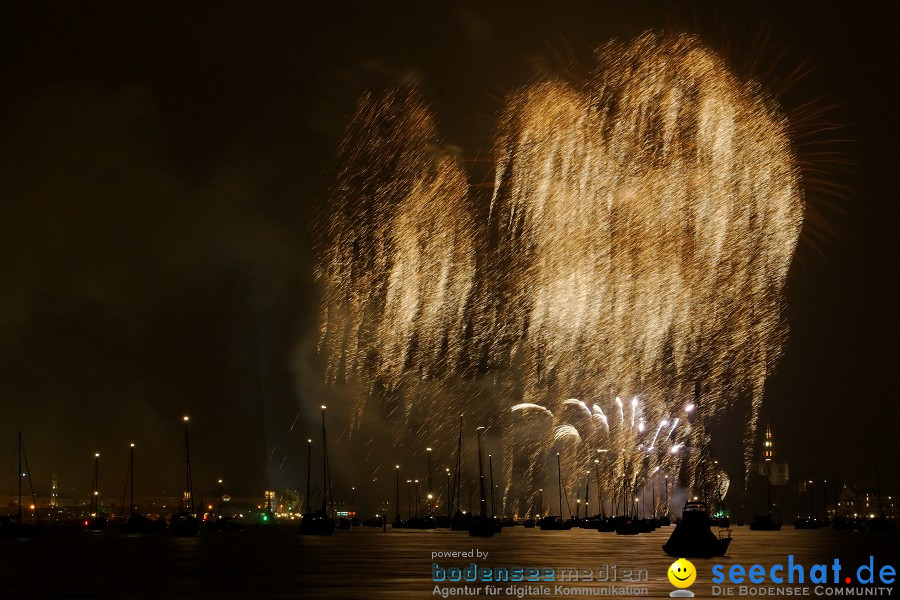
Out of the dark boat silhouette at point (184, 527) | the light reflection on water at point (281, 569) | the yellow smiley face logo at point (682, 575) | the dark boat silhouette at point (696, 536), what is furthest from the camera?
the dark boat silhouette at point (184, 527)

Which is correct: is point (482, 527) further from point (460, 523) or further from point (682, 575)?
point (682, 575)

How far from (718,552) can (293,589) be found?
89.7 feet

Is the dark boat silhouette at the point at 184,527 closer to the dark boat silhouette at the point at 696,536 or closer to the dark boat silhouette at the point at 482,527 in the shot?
the dark boat silhouette at the point at 482,527

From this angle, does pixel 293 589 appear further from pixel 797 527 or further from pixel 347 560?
pixel 797 527

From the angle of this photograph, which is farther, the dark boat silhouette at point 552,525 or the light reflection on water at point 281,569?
the dark boat silhouette at point 552,525

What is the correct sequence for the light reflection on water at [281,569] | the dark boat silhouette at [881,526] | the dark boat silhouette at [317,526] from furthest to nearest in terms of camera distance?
the dark boat silhouette at [881,526] < the dark boat silhouette at [317,526] < the light reflection on water at [281,569]

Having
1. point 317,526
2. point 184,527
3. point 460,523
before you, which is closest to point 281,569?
point 184,527

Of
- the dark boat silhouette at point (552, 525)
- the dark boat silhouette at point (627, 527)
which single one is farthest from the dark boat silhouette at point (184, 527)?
the dark boat silhouette at point (552, 525)

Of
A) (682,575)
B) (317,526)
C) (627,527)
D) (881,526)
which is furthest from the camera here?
(881,526)

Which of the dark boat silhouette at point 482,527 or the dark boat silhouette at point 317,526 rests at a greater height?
the dark boat silhouette at point 482,527

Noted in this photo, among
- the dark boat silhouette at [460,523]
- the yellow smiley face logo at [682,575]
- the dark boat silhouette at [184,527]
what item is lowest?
the dark boat silhouette at [460,523]

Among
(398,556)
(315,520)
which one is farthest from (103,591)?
(315,520)

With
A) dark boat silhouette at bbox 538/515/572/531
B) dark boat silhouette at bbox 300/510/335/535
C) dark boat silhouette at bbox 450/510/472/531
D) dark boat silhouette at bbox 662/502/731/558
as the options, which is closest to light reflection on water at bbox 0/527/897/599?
dark boat silhouette at bbox 662/502/731/558

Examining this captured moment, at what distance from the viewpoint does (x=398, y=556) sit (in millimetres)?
61625
